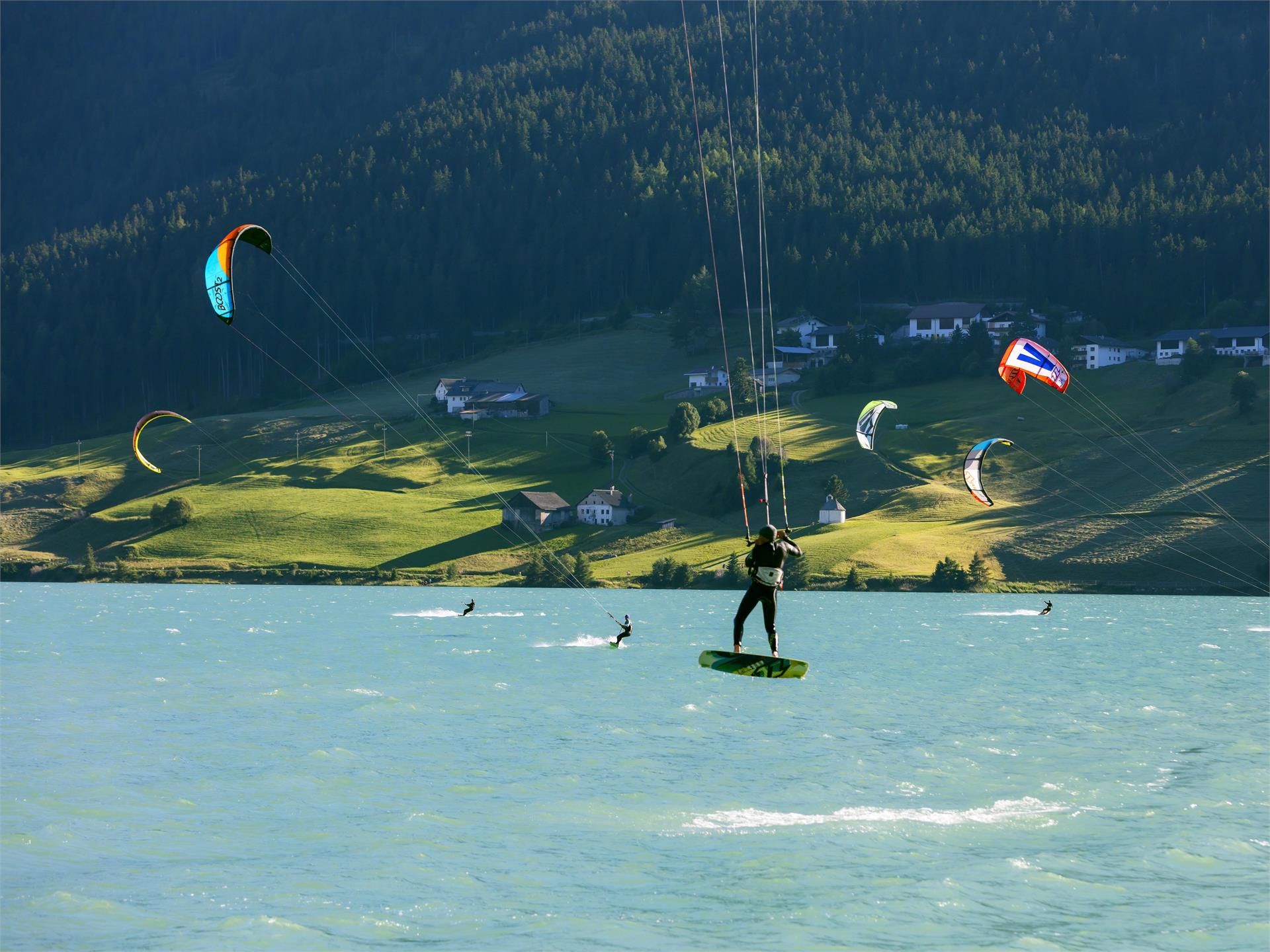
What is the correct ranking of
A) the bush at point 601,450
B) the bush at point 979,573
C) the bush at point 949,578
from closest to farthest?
the bush at point 949,578, the bush at point 979,573, the bush at point 601,450

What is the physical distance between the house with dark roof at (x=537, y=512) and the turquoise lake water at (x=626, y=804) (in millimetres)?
94241

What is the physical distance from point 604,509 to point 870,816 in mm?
134372

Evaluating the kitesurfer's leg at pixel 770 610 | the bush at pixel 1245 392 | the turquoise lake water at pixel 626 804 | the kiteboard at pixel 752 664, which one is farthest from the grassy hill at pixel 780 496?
the kitesurfer's leg at pixel 770 610

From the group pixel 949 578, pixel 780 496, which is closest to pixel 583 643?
pixel 949 578

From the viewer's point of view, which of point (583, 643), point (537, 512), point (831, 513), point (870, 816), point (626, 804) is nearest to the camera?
point (870, 816)

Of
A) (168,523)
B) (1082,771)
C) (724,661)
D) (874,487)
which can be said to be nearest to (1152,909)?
(724,661)

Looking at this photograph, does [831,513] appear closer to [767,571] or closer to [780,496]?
[780,496]

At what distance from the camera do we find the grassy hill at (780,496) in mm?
140500

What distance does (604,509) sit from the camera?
16500 centimetres

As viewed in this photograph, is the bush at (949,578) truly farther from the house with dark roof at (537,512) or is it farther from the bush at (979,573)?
the house with dark roof at (537,512)

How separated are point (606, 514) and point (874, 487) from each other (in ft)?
101

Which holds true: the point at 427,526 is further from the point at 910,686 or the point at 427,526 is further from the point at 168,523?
the point at 910,686

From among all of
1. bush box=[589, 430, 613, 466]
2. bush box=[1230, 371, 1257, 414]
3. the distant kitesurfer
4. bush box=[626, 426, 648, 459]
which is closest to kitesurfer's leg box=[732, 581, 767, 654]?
the distant kitesurfer

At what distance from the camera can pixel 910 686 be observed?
58250 mm
